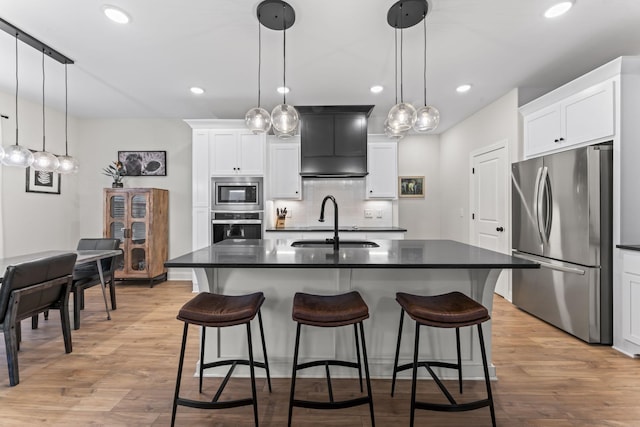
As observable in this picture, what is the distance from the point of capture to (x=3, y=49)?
2.84 metres

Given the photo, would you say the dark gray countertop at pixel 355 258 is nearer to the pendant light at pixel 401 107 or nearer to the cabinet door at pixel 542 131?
the pendant light at pixel 401 107

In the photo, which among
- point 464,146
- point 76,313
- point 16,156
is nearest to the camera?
point 16,156

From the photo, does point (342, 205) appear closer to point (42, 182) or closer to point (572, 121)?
point (572, 121)

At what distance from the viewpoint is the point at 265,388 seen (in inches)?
80.4

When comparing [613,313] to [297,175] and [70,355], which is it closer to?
[297,175]

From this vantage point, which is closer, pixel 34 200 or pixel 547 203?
pixel 547 203

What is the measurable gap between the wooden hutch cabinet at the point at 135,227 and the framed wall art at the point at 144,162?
554 mm

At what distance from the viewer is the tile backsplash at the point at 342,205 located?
4.94 meters

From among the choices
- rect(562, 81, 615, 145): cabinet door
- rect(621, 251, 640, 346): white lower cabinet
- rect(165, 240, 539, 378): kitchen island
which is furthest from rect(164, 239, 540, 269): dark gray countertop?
rect(562, 81, 615, 145): cabinet door

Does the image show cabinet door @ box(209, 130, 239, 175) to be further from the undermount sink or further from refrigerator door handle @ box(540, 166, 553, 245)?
refrigerator door handle @ box(540, 166, 553, 245)

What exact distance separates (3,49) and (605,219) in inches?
216

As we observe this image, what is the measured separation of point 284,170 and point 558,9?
3.36 meters

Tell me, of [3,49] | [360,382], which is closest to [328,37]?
[360,382]

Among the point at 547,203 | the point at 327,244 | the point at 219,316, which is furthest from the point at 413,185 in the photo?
the point at 219,316
